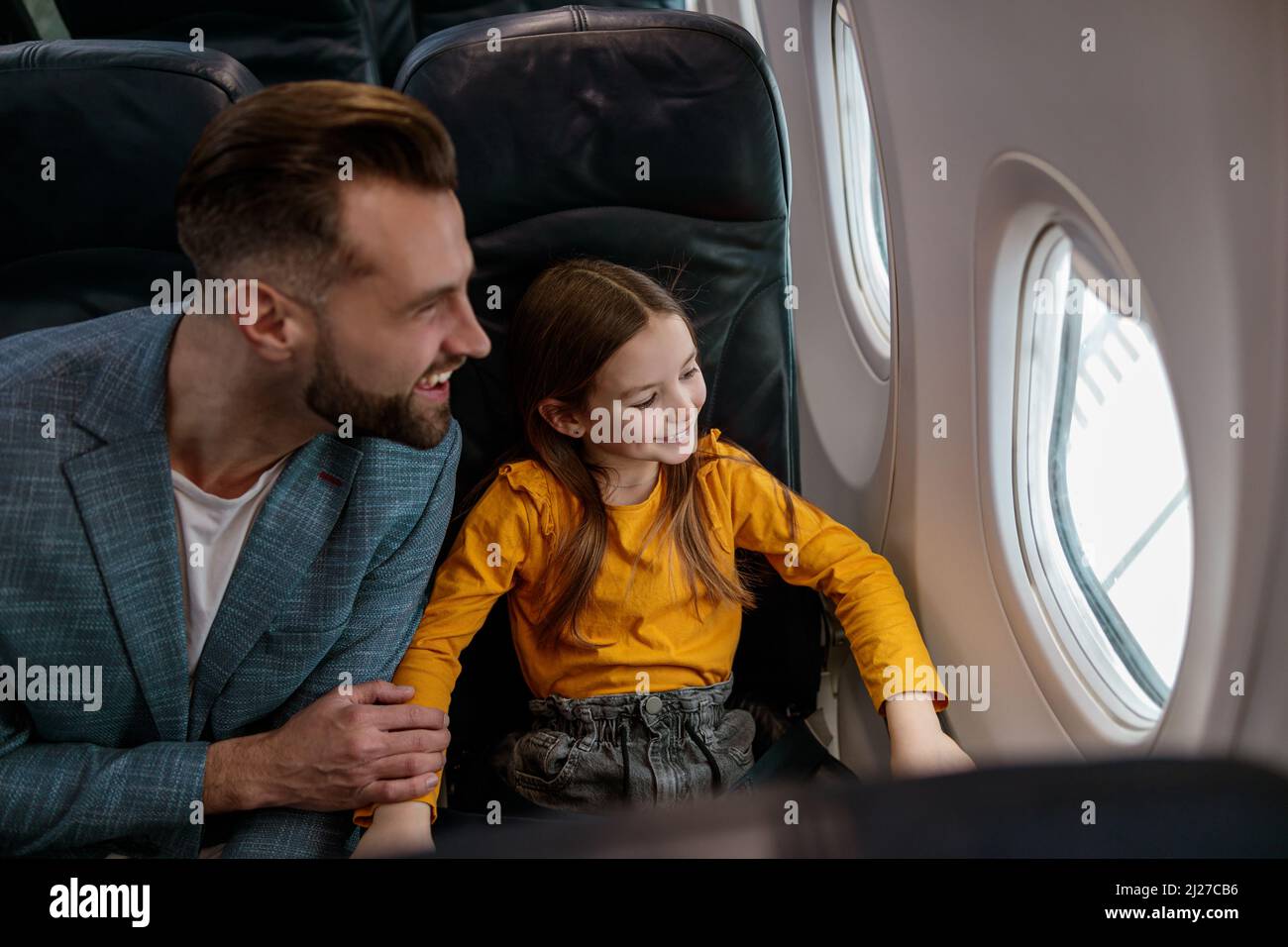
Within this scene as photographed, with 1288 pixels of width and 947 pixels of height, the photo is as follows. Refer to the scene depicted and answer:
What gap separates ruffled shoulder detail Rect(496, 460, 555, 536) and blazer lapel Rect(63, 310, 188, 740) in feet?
1.33

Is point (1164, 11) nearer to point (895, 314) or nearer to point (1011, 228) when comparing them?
point (1011, 228)

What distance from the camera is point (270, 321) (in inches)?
39.1

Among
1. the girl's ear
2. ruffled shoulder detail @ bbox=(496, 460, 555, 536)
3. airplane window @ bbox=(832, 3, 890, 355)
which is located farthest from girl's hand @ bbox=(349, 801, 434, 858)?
airplane window @ bbox=(832, 3, 890, 355)

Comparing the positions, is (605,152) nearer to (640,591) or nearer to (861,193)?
(640,591)

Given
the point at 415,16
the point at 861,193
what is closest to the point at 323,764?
the point at 861,193

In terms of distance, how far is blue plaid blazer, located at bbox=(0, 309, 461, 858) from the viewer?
3.52 ft

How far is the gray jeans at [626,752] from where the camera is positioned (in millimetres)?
1328

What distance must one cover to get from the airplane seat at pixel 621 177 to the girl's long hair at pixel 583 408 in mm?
52

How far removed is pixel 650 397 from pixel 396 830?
565 mm

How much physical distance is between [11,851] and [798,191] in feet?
5.02

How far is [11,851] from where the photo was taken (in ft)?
3.69

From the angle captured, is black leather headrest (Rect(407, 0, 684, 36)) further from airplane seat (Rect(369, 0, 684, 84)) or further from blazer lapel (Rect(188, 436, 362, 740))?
blazer lapel (Rect(188, 436, 362, 740))
